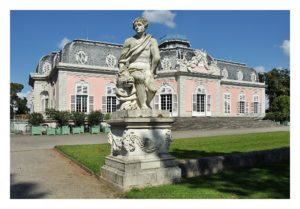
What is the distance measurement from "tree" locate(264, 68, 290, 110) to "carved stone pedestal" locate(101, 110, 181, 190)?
152 ft

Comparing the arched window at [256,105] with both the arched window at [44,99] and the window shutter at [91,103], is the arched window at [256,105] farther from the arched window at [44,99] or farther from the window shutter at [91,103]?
the arched window at [44,99]

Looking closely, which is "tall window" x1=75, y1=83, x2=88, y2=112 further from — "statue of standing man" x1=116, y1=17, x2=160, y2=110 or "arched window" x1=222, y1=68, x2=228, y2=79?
"statue of standing man" x1=116, y1=17, x2=160, y2=110

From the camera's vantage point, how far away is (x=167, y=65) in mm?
35688

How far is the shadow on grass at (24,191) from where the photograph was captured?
583cm

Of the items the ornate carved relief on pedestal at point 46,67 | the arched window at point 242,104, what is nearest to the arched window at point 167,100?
the arched window at point 242,104

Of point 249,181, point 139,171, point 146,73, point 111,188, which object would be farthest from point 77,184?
point 249,181

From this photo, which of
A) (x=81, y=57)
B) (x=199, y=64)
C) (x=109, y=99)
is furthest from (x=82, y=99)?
(x=199, y=64)

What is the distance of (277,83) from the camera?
50.1m

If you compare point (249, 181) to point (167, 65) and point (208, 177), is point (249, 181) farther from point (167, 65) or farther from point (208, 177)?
point (167, 65)

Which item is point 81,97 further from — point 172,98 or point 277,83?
point 277,83

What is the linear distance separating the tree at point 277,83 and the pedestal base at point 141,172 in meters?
46.2

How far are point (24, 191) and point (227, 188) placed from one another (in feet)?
12.3

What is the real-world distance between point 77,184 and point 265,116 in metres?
38.3

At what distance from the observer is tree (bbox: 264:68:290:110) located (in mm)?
49625
